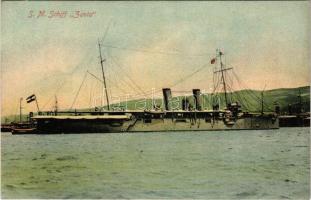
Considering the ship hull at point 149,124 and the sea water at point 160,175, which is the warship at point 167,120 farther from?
the sea water at point 160,175

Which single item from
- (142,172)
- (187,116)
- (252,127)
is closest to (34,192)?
(142,172)

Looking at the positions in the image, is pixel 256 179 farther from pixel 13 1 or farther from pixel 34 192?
pixel 13 1

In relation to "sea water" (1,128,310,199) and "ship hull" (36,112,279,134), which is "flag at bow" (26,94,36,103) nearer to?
"sea water" (1,128,310,199)

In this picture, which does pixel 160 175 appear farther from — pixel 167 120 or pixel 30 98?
pixel 167 120

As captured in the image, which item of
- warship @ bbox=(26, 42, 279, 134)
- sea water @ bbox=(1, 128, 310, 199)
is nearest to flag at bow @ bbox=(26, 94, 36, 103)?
sea water @ bbox=(1, 128, 310, 199)

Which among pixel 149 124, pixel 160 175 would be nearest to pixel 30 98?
Answer: pixel 160 175

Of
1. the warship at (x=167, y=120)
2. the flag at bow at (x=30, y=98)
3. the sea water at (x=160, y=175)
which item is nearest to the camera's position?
Answer: the sea water at (x=160, y=175)

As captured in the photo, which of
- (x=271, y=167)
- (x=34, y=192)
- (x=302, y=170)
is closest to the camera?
(x=34, y=192)

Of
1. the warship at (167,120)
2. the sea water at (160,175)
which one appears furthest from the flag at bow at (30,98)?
the warship at (167,120)
